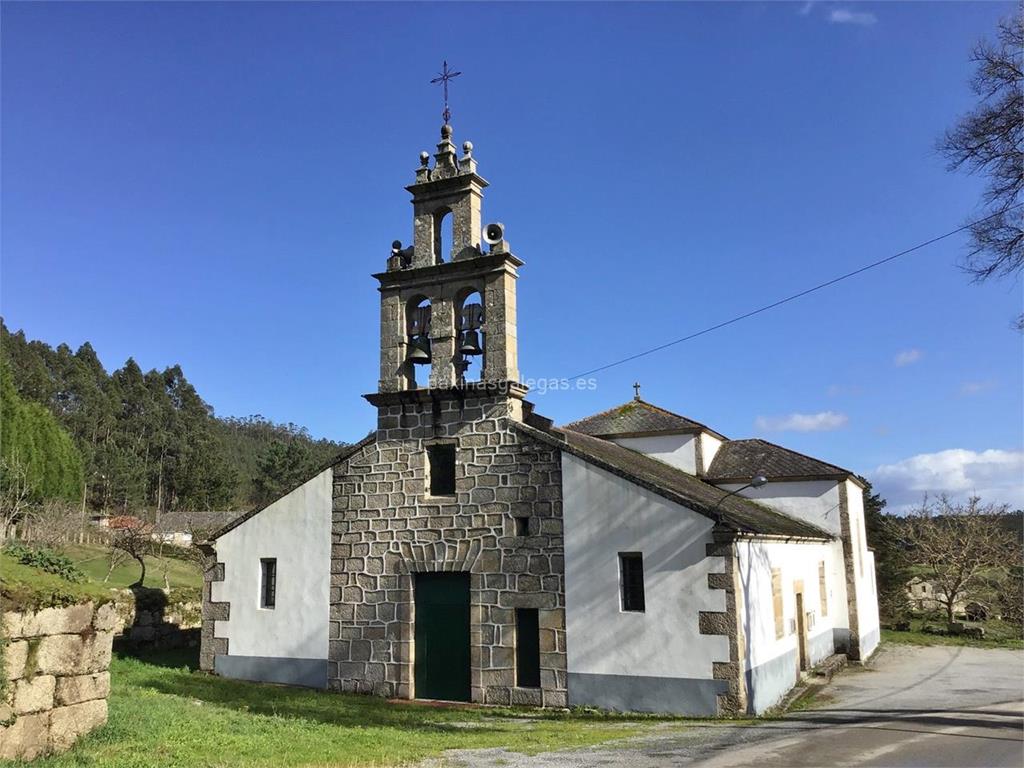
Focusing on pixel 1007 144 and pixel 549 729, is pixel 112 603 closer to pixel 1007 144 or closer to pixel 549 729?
pixel 549 729

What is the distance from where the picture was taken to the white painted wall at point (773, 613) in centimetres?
1269

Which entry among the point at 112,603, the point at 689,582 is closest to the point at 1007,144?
the point at 689,582

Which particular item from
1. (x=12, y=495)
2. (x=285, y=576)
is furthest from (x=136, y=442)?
(x=285, y=576)

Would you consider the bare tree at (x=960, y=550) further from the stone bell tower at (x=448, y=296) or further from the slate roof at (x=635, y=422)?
the stone bell tower at (x=448, y=296)

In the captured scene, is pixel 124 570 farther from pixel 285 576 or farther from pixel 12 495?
pixel 285 576

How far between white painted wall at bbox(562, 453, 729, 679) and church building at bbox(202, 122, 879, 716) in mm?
32

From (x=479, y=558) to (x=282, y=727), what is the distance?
5.06m

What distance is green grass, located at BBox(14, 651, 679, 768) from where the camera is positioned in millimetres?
7535

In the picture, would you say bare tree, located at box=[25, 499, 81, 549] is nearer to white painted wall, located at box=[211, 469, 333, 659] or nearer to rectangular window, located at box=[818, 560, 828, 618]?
white painted wall, located at box=[211, 469, 333, 659]

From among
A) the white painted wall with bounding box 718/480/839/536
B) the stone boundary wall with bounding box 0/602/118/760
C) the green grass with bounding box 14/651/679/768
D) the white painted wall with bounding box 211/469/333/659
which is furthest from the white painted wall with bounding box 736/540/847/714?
the stone boundary wall with bounding box 0/602/118/760

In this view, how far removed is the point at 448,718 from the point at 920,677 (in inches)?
469

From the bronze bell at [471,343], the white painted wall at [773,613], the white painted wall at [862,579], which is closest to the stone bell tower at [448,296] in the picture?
the bronze bell at [471,343]

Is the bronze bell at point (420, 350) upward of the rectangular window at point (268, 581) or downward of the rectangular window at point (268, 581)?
upward

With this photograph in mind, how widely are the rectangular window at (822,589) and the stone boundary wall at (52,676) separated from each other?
16.9 meters
